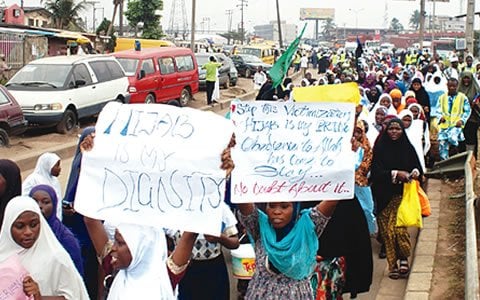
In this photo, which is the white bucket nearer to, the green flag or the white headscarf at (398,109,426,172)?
the green flag

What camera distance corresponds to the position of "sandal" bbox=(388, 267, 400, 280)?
23.9ft

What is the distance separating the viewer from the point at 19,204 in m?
3.78

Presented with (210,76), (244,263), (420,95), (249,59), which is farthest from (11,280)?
(249,59)

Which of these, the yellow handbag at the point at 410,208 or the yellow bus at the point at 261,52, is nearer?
the yellow handbag at the point at 410,208

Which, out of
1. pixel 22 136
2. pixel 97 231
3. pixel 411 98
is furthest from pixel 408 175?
pixel 22 136

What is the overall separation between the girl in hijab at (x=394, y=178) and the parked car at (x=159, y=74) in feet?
39.7

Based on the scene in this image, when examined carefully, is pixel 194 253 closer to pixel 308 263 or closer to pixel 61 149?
pixel 308 263

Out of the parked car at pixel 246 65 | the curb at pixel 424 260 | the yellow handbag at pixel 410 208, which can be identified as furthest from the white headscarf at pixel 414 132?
the parked car at pixel 246 65

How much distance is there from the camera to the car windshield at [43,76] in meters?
16.1

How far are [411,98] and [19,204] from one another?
28.7ft

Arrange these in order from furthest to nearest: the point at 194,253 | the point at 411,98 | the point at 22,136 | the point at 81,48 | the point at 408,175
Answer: the point at 81,48 → the point at 22,136 → the point at 411,98 → the point at 408,175 → the point at 194,253

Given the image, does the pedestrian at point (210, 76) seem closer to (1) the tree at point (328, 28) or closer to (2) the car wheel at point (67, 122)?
(2) the car wheel at point (67, 122)

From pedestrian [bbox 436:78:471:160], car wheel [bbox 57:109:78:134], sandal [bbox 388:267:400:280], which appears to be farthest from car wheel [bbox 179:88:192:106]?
sandal [bbox 388:267:400:280]

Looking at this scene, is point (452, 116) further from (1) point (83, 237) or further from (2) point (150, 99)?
(2) point (150, 99)
